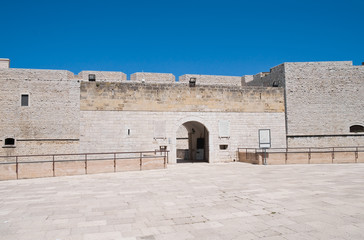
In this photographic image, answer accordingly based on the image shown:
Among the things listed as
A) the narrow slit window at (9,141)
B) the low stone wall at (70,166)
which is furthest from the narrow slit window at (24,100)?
the low stone wall at (70,166)

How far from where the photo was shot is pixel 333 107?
702 inches

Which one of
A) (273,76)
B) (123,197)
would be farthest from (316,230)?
(273,76)

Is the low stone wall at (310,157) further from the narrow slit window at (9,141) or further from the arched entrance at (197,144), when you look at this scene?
the narrow slit window at (9,141)

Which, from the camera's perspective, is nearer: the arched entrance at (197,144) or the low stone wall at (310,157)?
the low stone wall at (310,157)

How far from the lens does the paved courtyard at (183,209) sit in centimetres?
454

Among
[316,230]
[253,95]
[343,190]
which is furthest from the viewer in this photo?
[253,95]

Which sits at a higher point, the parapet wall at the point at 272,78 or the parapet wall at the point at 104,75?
the parapet wall at the point at 104,75

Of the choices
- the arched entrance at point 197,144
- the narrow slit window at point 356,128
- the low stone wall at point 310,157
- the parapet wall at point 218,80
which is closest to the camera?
the low stone wall at point 310,157

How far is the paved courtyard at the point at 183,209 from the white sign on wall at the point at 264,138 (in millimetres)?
7722

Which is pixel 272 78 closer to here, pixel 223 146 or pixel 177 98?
pixel 223 146

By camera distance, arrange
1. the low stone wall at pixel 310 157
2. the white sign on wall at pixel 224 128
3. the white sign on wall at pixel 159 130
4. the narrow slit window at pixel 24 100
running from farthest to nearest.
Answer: the white sign on wall at pixel 224 128
the narrow slit window at pixel 24 100
the white sign on wall at pixel 159 130
the low stone wall at pixel 310 157

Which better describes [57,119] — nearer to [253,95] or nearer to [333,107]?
[253,95]

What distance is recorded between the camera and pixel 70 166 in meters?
11.2

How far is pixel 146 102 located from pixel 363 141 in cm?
1248
